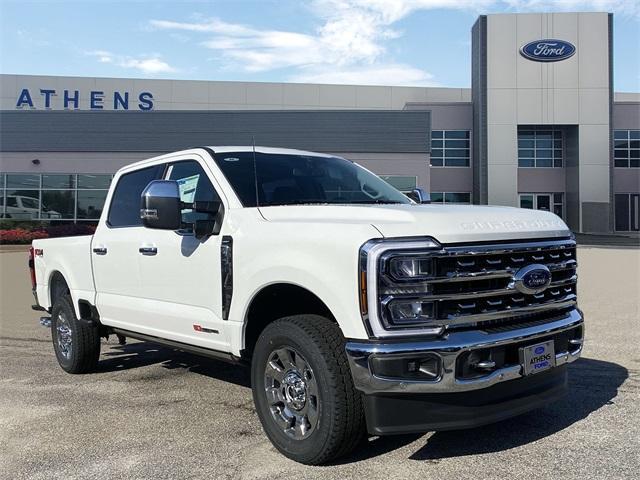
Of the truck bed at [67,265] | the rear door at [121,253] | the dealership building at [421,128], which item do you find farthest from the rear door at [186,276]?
the dealership building at [421,128]

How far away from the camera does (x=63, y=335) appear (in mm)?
6395

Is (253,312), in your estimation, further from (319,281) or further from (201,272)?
(319,281)

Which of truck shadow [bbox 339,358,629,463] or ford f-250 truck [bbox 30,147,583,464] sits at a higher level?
ford f-250 truck [bbox 30,147,583,464]

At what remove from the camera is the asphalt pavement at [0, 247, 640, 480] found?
365cm

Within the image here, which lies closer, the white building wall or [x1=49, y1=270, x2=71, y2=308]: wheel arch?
[x1=49, y1=270, x2=71, y2=308]: wheel arch

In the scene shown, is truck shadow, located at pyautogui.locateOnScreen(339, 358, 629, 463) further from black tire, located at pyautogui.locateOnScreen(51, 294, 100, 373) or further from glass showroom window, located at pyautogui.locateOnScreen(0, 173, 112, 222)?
glass showroom window, located at pyautogui.locateOnScreen(0, 173, 112, 222)

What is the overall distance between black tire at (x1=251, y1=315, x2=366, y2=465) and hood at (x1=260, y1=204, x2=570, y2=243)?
0.67 meters

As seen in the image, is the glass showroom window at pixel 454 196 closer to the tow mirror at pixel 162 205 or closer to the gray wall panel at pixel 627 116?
the gray wall panel at pixel 627 116

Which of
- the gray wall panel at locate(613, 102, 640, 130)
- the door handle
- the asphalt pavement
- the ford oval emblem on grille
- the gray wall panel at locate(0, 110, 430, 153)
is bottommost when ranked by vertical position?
the asphalt pavement

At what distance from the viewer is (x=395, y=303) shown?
324 cm

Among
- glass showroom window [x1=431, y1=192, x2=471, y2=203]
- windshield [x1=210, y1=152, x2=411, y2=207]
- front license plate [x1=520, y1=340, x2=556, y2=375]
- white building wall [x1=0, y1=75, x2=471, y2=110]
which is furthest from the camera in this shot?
white building wall [x1=0, y1=75, x2=471, y2=110]

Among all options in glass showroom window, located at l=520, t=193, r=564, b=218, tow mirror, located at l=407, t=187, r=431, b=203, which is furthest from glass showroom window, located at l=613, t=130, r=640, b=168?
tow mirror, located at l=407, t=187, r=431, b=203

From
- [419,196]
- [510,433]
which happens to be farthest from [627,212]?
[510,433]

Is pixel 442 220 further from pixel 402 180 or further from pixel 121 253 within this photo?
pixel 402 180
